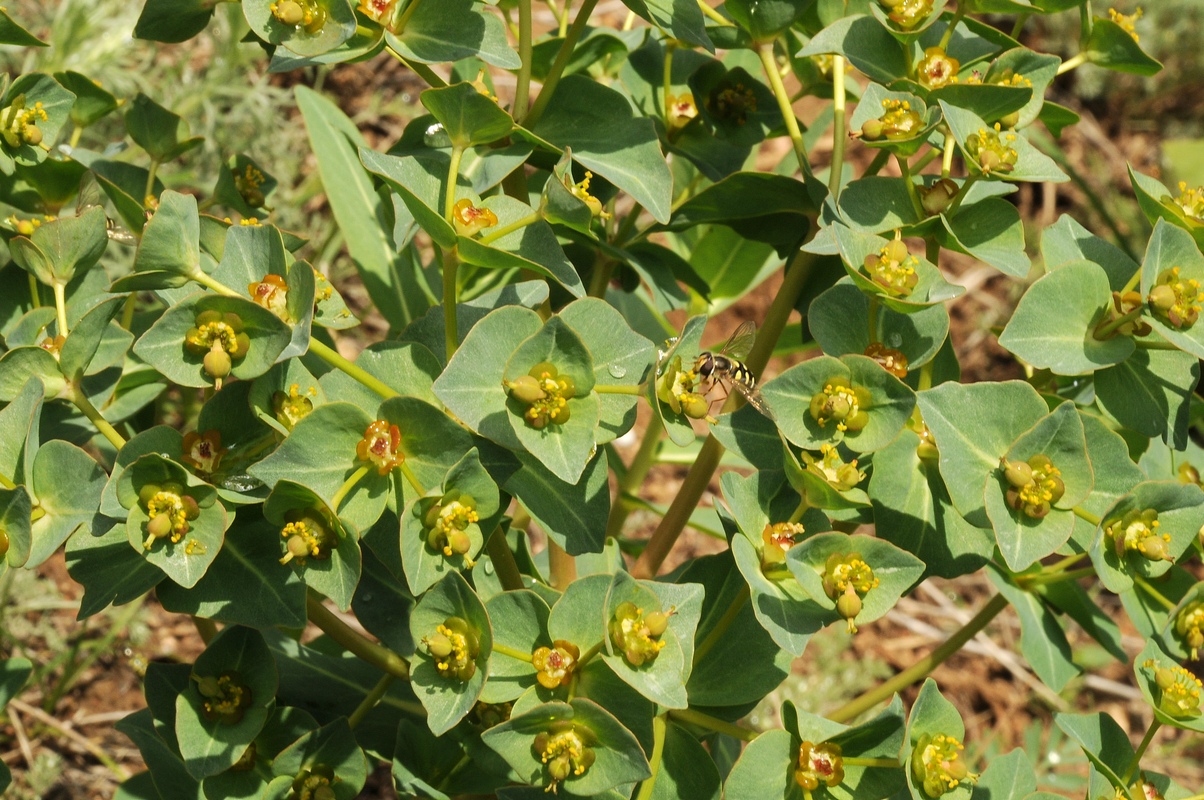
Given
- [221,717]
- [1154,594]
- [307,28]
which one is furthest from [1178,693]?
[307,28]

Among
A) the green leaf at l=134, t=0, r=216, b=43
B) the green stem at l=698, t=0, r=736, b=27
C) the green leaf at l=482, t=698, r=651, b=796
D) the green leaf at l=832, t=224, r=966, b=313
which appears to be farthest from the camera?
the green stem at l=698, t=0, r=736, b=27

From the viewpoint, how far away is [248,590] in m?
1.49

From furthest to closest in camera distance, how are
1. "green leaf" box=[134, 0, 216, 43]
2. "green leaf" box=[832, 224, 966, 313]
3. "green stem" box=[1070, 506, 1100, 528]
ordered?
"green leaf" box=[134, 0, 216, 43], "green stem" box=[1070, 506, 1100, 528], "green leaf" box=[832, 224, 966, 313]

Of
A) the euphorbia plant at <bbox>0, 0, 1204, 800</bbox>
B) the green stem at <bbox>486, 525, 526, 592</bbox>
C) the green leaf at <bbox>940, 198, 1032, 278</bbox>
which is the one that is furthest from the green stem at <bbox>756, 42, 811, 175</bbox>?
the green stem at <bbox>486, 525, 526, 592</bbox>

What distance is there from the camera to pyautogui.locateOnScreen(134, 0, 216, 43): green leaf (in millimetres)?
1662

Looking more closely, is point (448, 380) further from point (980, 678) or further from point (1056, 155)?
point (1056, 155)

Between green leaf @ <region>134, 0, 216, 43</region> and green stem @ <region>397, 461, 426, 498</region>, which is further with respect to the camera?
green leaf @ <region>134, 0, 216, 43</region>

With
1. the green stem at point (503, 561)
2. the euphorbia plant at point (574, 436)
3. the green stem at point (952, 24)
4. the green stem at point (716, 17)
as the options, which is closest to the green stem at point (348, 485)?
the euphorbia plant at point (574, 436)

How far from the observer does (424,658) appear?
142 cm

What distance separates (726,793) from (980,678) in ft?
8.73

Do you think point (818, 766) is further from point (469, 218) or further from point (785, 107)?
point (785, 107)

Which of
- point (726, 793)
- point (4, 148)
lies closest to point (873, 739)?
point (726, 793)

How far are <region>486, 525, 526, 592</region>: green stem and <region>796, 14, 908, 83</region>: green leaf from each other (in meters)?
0.83

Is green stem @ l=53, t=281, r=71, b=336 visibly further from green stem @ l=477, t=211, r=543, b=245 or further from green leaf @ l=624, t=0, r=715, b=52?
green leaf @ l=624, t=0, r=715, b=52
